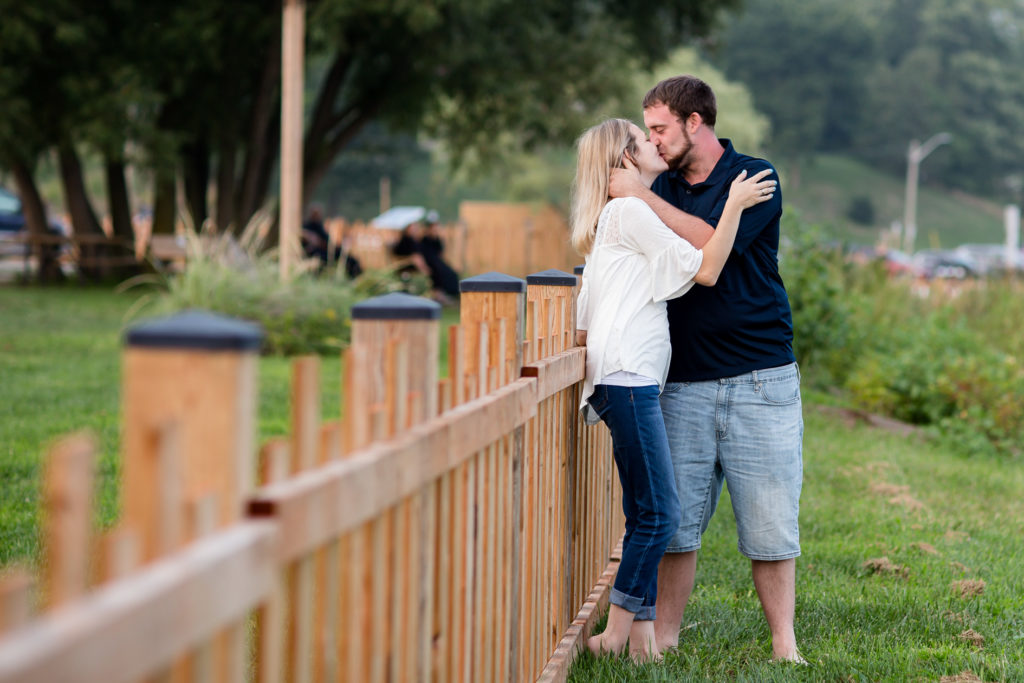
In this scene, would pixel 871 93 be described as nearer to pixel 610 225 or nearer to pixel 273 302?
pixel 273 302

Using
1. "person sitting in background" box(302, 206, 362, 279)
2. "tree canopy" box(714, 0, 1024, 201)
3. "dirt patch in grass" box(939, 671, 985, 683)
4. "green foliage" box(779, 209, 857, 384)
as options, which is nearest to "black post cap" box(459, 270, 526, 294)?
"dirt patch in grass" box(939, 671, 985, 683)

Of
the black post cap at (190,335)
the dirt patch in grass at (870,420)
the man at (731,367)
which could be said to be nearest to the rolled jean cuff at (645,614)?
the man at (731,367)

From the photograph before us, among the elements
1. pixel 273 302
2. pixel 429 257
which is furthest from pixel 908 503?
pixel 429 257

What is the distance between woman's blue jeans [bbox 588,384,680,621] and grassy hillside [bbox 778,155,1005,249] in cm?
7901

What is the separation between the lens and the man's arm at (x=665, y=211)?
3354mm

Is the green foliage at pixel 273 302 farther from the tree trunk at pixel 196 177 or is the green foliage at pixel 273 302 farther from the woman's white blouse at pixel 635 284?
the tree trunk at pixel 196 177

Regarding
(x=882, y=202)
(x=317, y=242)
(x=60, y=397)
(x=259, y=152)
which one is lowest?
(x=60, y=397)

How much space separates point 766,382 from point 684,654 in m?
0.98

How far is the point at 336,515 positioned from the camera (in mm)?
1641

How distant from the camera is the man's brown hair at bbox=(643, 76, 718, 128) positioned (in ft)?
11.3

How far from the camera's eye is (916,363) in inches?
369

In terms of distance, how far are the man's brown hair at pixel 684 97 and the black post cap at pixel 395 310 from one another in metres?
1.66

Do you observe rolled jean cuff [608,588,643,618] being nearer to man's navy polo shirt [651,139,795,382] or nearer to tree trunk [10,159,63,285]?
man's navy polo shirt [651,139,795,382]

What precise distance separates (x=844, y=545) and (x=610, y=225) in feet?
9.00
